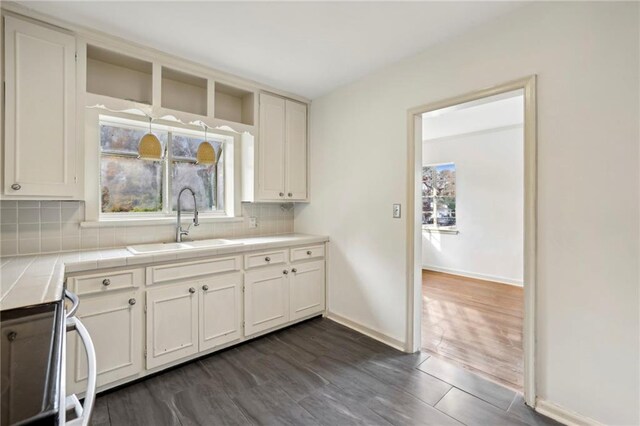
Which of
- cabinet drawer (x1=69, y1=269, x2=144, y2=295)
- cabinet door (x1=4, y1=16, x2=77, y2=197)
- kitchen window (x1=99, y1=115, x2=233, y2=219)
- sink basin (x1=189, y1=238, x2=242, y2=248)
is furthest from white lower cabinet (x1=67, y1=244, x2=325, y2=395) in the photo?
kitchen window (x1=99, y1=115, x2=233, y2=219)

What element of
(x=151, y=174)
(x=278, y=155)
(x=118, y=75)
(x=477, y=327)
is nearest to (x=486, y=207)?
(x=477, y=327)

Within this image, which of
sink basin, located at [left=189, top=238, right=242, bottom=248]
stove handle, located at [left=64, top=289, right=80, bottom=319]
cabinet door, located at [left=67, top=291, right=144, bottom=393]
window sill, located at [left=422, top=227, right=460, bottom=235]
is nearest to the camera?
stove handle, located at [left=64, top=289, right=80, bottom=319]

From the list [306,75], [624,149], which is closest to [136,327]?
[306,75]

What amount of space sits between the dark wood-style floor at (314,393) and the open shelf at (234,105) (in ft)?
7.39

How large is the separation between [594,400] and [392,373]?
1130 mm

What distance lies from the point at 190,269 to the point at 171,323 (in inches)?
16.0

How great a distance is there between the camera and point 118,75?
248 centimetres

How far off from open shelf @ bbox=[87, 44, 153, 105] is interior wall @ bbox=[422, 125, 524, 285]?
15.7 ft

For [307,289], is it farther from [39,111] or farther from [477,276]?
[477,276]

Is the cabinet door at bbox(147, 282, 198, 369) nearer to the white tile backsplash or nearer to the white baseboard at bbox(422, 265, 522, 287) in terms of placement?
the white tile backsplash

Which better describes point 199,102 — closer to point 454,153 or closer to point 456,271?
point 454,153

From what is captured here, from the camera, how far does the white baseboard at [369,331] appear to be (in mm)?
2613

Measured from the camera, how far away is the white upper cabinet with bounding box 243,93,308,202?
3.07 meters

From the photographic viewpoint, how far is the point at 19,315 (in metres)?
0.87
